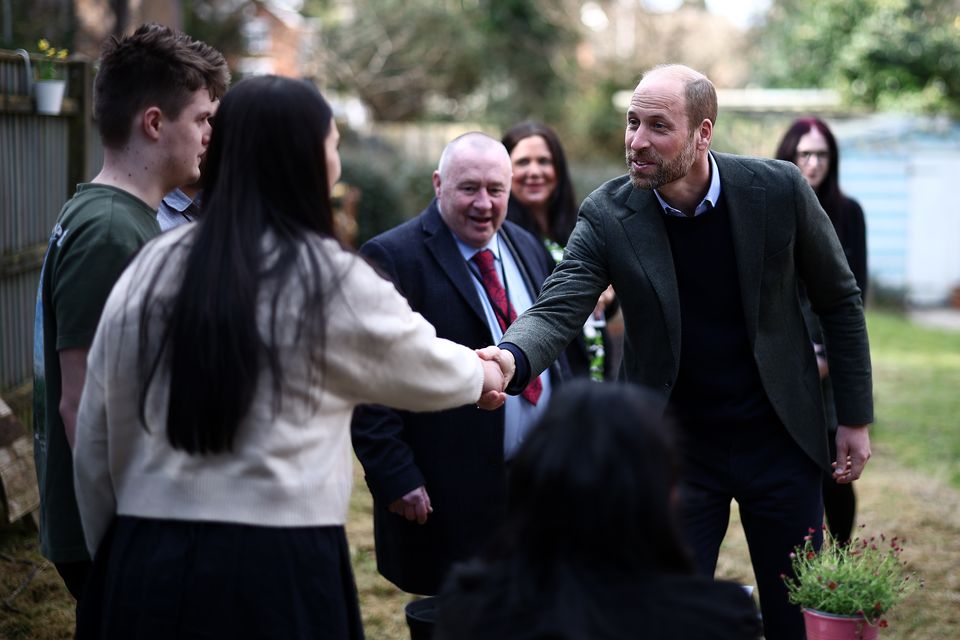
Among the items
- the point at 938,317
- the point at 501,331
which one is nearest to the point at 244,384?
the point at 501,331

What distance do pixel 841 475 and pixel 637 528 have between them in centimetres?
208

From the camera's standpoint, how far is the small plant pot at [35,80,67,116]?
626 centimetres

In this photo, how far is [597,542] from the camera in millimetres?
1910

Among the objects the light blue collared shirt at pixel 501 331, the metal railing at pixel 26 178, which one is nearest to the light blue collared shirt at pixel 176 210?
the light blue collared shirt at pixel 501 331

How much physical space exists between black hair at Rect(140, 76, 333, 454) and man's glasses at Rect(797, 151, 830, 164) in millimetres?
3848

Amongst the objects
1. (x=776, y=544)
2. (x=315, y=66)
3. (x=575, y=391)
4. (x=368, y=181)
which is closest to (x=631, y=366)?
(x=776, y=544)

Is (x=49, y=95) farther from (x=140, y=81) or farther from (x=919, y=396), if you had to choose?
(x=919, y=396)

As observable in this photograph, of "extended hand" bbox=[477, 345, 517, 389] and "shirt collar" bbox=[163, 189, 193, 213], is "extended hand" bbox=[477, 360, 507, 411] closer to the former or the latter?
"extended hand" bbox=[477, 345, 517, 389]

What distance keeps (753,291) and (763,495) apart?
680 mm

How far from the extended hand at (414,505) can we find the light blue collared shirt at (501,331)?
39 cm

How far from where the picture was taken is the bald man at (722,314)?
3549 millimetres

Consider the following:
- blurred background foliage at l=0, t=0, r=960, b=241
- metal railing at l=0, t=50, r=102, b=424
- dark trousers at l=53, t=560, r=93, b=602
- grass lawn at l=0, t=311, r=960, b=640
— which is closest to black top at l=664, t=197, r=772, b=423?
dark trousers at l=53, t=560, r=93, b=602

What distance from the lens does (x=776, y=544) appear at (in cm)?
365

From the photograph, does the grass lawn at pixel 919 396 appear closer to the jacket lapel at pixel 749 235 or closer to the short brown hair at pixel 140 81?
the jacket lapel at pixel 749 235
